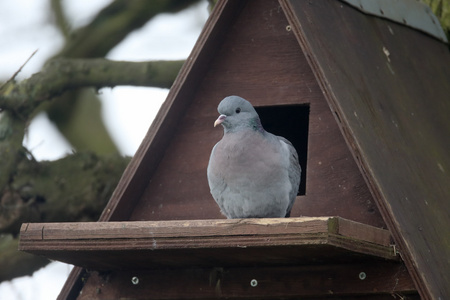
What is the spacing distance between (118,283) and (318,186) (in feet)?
3.24

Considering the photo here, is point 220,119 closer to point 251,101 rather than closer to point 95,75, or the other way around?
point 251,101

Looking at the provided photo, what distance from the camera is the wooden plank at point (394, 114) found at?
4.28m

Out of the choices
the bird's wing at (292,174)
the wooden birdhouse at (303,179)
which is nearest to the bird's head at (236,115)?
the bird's wing at (292,174)

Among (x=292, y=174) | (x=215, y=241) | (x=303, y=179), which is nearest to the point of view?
(x=215, y=241)

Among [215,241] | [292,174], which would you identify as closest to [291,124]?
[292,174]

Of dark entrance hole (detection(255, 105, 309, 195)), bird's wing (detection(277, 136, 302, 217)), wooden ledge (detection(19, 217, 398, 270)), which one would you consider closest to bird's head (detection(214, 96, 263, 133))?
bird's wing (detection(277, 136, 302, 217))

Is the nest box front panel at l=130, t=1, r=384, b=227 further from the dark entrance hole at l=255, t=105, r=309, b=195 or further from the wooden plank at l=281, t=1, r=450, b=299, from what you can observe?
the dark entrance hole at l=255, t=105, r=309, b=195

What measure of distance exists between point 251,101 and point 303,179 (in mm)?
808

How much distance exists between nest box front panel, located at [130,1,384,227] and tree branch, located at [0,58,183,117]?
101cm

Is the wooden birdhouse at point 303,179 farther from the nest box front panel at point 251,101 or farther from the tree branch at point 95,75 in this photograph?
the tree branch at point 95,75

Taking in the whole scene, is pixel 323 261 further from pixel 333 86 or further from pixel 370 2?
pixel 370 2

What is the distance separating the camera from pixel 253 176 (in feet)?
→ 14.6

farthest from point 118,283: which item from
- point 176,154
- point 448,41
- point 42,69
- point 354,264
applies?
point 448,41

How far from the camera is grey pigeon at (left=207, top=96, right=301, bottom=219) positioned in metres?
4.45
